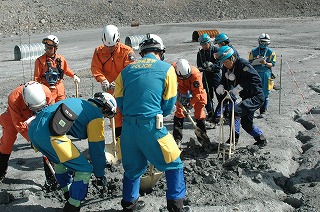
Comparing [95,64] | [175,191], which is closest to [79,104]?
[175,191]

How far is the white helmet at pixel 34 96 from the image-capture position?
5992mm

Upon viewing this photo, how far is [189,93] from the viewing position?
8.64 m

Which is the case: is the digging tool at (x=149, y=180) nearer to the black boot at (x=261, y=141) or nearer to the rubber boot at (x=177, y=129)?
the rubber boot at (x=177, y=129)

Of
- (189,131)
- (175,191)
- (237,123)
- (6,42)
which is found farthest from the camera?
(6,42)

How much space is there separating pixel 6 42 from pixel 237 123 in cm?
2171

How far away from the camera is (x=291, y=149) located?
8422 millimetres

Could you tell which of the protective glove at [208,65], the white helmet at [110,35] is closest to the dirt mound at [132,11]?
the protective glove at [208,65]

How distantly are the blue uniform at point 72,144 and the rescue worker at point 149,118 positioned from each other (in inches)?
14.1

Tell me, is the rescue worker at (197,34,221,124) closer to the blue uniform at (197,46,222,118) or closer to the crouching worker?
the blue uniform at (197,46,222,118)

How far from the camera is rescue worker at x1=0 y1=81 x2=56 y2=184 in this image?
6.02 metres

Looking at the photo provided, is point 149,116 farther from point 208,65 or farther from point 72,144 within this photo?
point 208,65

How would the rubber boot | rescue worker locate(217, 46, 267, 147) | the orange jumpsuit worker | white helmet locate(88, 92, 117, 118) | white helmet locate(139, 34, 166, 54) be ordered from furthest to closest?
the rubber boot
the orange jumpsuit worker
rescue worker locate(217, 46, 267, 147)
white helmet locate(88, 92, 117, 118)
white helmet locate(139, 34, 166, 54)

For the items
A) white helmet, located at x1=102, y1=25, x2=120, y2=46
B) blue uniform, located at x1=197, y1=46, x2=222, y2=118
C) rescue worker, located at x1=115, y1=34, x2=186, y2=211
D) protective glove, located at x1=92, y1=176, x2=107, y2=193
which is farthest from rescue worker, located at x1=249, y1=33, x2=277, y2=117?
rescue worker, located at x1=115, y1=34, x2=186, y2=211

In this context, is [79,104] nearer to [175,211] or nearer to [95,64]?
[175,211]
